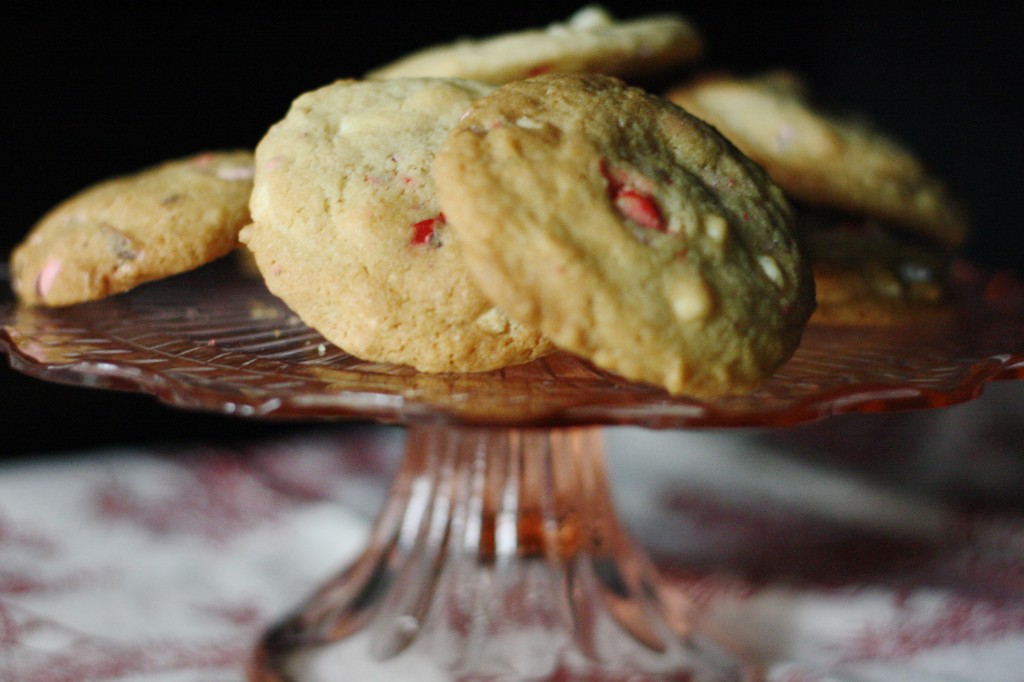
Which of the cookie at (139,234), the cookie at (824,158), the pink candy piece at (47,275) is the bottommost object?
the pink candy piece at (47,275)

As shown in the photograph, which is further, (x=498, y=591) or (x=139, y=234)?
(x=498, y=591)

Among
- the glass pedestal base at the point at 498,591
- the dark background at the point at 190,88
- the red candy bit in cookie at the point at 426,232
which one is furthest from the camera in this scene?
the dark background at the point at 190,88

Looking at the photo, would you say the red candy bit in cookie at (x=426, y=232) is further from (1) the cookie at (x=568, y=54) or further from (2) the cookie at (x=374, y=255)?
(1) the cookie at (x=568, y=54)

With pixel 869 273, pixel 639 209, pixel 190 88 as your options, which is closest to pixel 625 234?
pixel 639 209

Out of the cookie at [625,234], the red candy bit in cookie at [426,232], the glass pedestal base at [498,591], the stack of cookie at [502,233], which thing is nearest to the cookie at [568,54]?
the stack of cookie at [502,233]

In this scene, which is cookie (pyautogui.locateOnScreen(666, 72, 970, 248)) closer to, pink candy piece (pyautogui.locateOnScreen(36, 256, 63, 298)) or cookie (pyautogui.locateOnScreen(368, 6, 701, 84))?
cookie (pyautogui.locateOnScreen(368, 6, 701, 84))

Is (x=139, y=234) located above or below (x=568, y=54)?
below

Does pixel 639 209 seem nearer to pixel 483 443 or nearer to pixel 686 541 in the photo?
pixel 483 443

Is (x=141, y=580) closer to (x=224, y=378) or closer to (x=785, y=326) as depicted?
(x=224, y=378)
